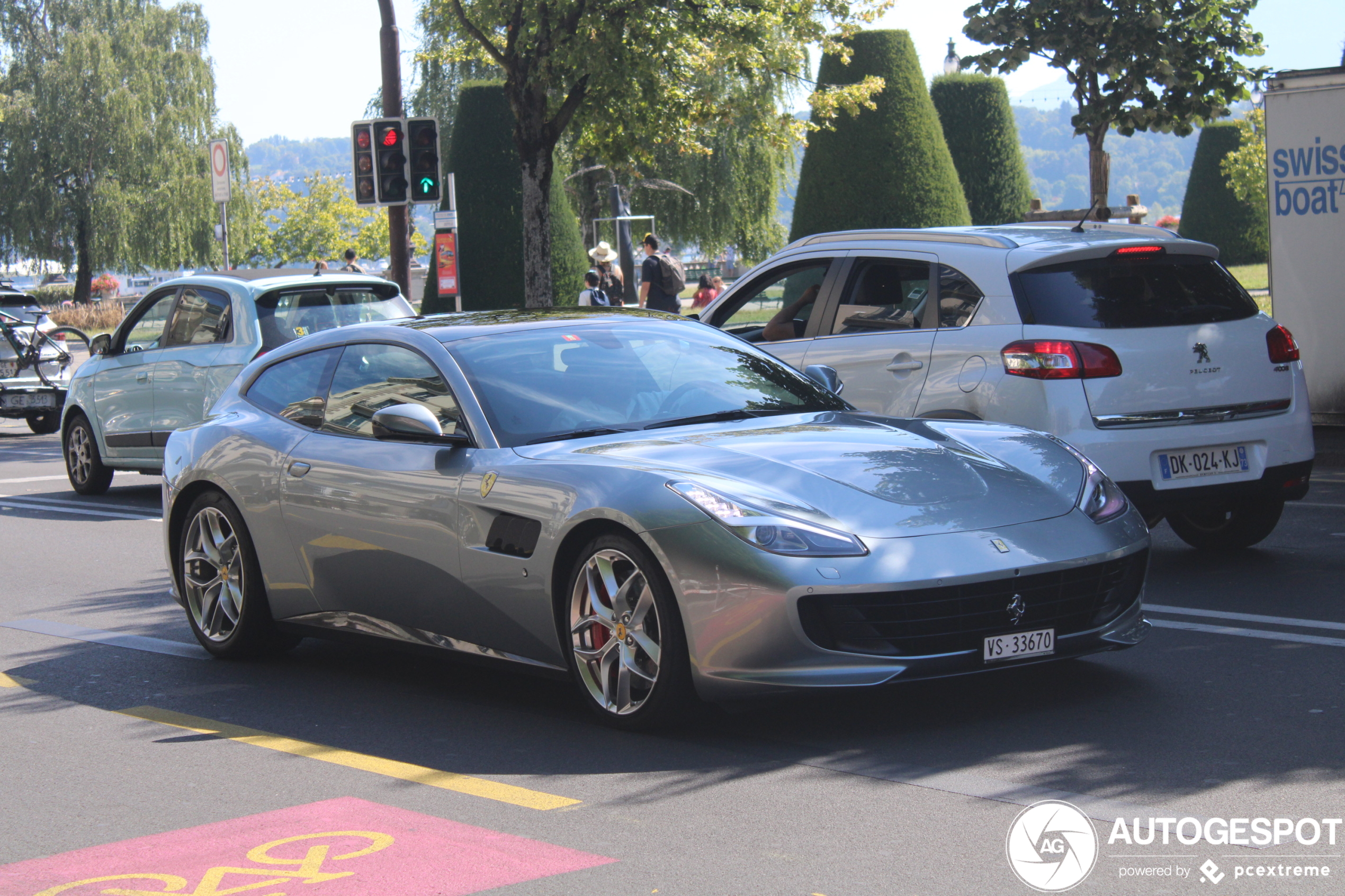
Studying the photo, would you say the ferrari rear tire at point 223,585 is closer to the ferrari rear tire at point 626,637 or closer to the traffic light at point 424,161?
the ferrari rear tire at point 626,637

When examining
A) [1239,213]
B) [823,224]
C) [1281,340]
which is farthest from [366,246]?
[1281,340]

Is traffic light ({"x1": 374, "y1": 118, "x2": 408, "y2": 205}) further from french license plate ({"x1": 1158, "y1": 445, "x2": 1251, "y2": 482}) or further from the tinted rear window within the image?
french license plate ({"x1": 1158, "y1": 445, "x2": 1251, "y2": 482})

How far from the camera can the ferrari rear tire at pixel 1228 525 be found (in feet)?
28.0

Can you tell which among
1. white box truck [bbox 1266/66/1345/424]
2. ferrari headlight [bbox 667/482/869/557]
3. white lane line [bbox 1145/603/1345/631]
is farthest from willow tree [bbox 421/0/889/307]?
ferrari headlight [bbox 667/482/869/557]

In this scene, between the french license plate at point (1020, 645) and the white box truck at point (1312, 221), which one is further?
the white box truck at point (1312, 221)

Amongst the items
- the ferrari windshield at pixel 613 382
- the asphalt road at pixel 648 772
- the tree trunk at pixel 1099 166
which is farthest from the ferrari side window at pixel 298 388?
the tree trunk at pixel 1099 166

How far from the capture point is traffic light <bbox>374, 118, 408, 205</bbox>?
18641 millimetres

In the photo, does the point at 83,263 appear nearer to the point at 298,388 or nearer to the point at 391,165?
the point at 391,165

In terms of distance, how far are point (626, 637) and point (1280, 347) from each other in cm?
433

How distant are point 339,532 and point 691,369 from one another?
1.54 metres

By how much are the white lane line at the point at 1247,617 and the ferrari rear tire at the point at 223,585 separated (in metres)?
3.89

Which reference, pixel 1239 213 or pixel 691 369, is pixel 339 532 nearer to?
pixel 691 369

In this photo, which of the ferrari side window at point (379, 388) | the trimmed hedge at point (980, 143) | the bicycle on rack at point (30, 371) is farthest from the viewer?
the trimmed hedge at point (980, 143)

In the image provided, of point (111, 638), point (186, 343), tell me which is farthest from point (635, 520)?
point (186, 343)
